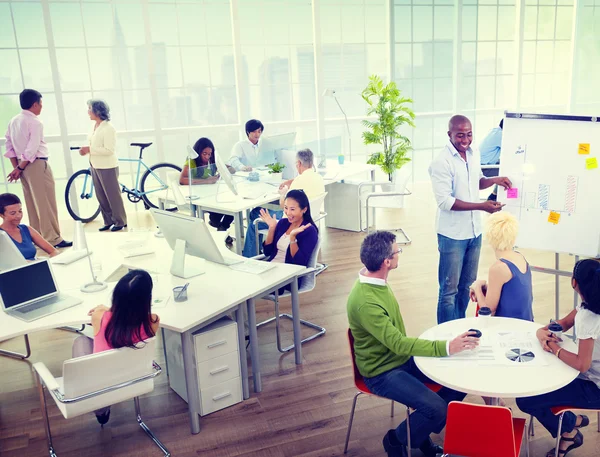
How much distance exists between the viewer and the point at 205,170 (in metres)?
5.87

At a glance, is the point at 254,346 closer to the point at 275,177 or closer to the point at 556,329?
the point at 556,329

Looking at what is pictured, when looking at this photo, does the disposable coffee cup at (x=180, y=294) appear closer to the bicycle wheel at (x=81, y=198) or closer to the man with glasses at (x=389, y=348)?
the man with glasses at (x=389, y=348)

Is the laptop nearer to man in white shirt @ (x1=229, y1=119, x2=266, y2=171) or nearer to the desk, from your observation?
the desk

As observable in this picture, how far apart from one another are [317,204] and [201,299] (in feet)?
6.37

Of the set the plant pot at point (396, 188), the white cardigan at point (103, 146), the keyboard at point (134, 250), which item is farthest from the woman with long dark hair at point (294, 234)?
the white cardigan at point (103, 146)

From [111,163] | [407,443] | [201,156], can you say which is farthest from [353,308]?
[111,163]

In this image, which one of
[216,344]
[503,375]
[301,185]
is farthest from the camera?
[301,185]

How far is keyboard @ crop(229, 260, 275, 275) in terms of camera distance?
3982mm

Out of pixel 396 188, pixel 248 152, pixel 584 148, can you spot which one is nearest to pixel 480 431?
pixel 584 148

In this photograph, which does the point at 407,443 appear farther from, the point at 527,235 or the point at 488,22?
the point at 488,22

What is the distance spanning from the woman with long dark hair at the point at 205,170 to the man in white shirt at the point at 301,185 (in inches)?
22.6

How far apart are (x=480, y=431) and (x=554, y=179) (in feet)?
7.32

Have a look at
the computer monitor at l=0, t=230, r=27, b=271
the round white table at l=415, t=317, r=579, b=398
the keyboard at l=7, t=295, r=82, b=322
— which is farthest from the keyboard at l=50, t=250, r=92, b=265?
the round white table at l=415, t=317, r=579, b=398

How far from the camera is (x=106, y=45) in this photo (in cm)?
806
